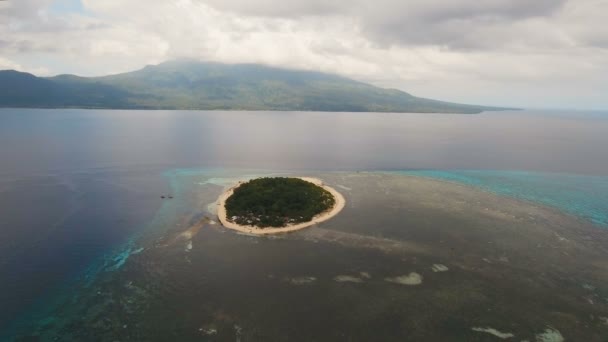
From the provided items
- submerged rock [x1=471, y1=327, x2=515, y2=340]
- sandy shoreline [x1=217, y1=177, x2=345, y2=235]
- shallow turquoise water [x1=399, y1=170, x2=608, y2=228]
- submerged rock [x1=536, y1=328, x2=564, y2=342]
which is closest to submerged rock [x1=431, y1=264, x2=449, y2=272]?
submerged rock [x1=471, y1=327, x2=515, y2=340]

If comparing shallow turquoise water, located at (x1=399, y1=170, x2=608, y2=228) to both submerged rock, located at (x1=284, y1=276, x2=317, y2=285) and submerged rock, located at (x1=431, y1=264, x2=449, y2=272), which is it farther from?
submerged rock, located at (x1=284, y1=276, x2=317, y2=285)

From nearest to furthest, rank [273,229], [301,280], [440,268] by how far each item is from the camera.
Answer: [301,280] < [440,268] < [273,229]

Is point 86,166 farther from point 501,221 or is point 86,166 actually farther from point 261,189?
point 501,221

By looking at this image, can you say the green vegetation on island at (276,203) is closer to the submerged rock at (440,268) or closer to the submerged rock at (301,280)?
the submerged rock at (301,280)

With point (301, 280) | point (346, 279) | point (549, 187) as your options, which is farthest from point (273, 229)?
point (549, 187)

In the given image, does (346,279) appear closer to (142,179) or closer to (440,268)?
(440,268)
